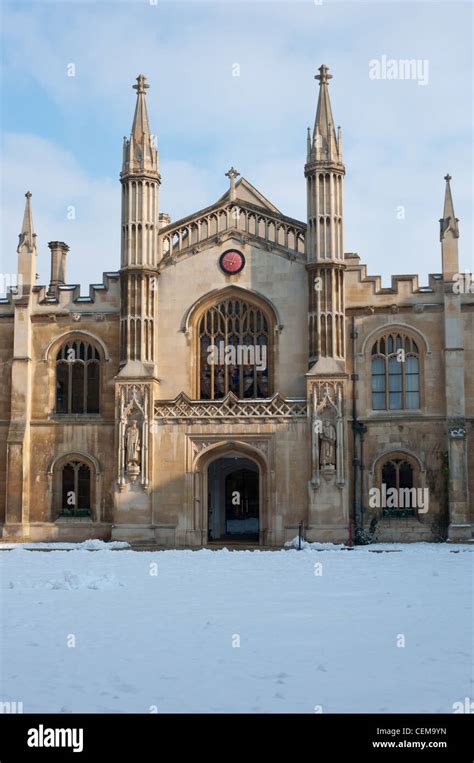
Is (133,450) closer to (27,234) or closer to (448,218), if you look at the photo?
(27,234)

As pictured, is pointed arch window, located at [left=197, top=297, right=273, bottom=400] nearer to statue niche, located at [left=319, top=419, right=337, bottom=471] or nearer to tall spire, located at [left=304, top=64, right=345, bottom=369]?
tall spire, located at [left=304, top=64, right=345, bottom=369]

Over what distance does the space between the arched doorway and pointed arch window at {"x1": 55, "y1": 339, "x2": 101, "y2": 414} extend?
4.91m

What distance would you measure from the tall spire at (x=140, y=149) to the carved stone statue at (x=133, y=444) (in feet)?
29.7

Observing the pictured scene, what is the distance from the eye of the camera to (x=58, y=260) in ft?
140

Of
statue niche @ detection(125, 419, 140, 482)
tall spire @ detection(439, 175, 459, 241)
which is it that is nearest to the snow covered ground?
statue niche @ detection(125, 419, 140, 482)

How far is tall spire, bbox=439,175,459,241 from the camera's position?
31453 mm

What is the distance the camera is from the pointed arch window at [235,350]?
31.8m

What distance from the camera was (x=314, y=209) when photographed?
1237 inches

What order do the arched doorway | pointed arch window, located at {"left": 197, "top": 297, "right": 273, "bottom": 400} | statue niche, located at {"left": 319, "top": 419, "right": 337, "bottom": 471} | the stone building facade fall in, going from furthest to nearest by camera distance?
the arched doorway, pointed arch window, located at {"left": 197, "top": 297, "right": 273, "bottom": 400}, the stone building facade, statue niche, located at {"left": 319, "top": 419, "right": 337, "bottom": 471}

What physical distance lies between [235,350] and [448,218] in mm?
8546

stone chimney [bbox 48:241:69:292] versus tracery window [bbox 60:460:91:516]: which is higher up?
stone chimney [bbox 48:241:69:292]

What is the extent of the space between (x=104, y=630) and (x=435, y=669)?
4.71 meters

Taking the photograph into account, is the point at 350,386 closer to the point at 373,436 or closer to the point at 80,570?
the point at 373,436
